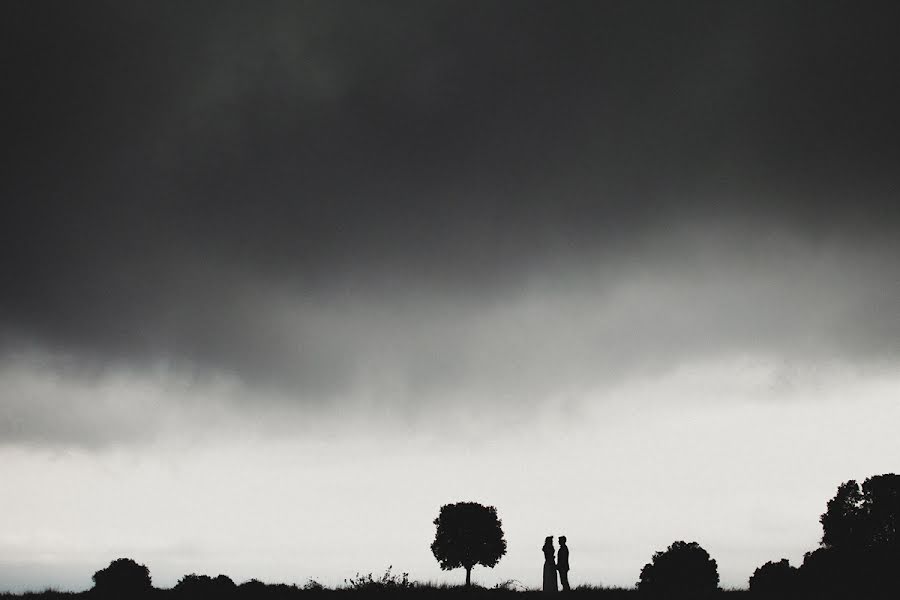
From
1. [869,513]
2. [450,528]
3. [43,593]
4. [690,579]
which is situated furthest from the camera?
[690,579]

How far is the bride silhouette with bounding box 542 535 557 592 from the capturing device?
2822cm

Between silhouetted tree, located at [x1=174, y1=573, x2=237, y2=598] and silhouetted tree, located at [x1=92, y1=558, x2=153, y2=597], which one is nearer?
silhouetted tree, located at [x1=174, y1=573, x2=237, y2=598]

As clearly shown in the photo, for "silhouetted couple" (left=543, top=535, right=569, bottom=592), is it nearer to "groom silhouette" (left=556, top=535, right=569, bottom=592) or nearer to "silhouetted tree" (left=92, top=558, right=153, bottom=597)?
"groom silhouette" (left=556, top=535, right=569, bottom=592)

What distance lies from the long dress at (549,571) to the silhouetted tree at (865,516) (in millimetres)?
57386

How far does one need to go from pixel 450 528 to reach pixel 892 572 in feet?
196

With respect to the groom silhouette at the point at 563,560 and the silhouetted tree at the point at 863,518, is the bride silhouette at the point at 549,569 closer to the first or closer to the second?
the groom silhouette at the point at 563,560

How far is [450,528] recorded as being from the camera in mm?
85812

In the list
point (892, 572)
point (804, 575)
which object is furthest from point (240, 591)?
point (804, 575)

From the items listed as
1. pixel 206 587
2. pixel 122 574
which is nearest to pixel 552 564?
pixel 206 587

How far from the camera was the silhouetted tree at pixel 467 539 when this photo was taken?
84812 mm

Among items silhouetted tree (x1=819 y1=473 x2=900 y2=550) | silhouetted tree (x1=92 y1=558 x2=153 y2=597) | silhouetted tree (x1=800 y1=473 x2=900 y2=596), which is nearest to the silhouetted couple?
silhouetted tree (x1=92 y1=558 x2=153 y2=597)

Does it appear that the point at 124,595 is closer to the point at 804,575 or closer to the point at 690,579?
the point at 804,575

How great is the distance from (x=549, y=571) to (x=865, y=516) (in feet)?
210

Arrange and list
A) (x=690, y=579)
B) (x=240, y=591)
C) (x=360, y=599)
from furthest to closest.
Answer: (x=690, y=579) < (x=240, y=591) < (x=360, y=599)
